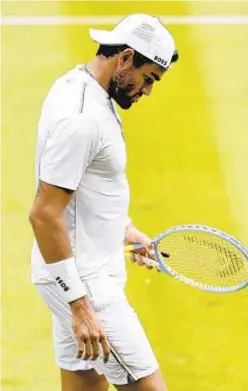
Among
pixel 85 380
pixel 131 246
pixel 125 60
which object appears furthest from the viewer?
pixel 131 246

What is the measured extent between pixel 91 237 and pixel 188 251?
0.96m

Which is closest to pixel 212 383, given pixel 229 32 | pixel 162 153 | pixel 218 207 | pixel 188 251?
pixel 188 251

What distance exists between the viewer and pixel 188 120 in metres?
8.13

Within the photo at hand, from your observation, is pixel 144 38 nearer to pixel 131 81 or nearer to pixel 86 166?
pixel 131 81

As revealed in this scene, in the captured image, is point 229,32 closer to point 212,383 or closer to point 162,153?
point 162,153

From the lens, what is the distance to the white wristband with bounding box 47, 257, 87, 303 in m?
4.62

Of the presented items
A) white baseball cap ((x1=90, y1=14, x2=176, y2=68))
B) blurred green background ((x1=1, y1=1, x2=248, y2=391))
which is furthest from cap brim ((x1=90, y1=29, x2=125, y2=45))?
blurred green background ((x1=1, y1=1, x2=248, y2=391))

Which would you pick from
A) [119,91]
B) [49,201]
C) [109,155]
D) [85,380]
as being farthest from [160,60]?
[85,380]

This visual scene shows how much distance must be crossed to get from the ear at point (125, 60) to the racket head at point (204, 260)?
38.9 inches

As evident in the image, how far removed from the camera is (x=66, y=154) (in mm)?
4559

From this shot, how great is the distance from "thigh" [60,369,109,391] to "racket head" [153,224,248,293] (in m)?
0.60

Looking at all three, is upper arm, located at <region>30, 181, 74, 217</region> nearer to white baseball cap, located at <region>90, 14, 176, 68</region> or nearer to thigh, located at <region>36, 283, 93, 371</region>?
thigh, located at <region>36, 283, 93, 371</region>

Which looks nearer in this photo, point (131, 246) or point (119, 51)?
point (119, 51)

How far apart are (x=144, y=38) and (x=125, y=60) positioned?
12cm
